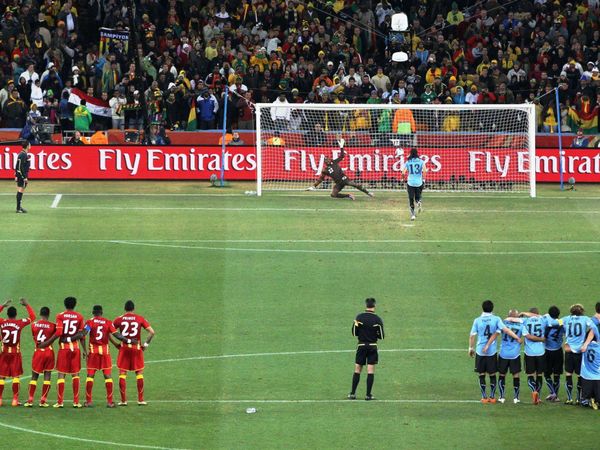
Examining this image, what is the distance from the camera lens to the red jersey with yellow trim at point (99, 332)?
75.5 ft

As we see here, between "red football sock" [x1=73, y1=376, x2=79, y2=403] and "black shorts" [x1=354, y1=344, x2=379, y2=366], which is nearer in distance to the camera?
"red football sock" [x1=73, y1=376, x2=79, y2=403]

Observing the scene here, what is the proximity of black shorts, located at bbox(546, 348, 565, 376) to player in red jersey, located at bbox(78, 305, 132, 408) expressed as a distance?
644 centimetres

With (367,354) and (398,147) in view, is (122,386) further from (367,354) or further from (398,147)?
(398,147)

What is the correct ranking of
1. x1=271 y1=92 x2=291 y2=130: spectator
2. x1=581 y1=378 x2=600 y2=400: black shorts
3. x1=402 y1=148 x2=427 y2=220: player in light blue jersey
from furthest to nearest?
x1=271 y1=92 x2=291 y2=130: spectator < x1=402 y1=148 x2=427 y2=220: player in light blue jersey < x1=581 y1=378 x2=600 y2=400: black shorts

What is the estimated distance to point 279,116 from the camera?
147 ft

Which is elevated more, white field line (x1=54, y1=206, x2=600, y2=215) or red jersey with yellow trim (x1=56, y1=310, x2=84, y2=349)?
white field line (x1=54, y1=206, x2=600, y2=215)

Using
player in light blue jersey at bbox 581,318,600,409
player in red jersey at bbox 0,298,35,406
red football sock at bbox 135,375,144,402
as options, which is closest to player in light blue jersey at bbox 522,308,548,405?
player in light blue jersey at bbox 581,318,600,409

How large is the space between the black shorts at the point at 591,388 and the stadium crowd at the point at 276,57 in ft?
77.6

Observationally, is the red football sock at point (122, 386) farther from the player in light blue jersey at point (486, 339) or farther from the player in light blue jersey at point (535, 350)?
the player in light blue jersey at point (535, 350)

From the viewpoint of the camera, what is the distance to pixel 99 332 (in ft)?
75.5

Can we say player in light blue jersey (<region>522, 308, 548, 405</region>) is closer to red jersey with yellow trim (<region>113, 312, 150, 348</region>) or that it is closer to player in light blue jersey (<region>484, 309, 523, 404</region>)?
player in light blue jersey (<region>484, 309, 523, 404</region>)

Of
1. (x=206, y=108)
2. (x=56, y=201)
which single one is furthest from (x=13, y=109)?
(x=56, y=201)

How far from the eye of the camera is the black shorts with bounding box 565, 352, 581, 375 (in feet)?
76.3

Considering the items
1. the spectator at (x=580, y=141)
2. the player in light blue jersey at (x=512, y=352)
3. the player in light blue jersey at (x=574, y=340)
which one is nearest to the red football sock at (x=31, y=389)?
the player in light blue jersey at (x=512, y=352)
